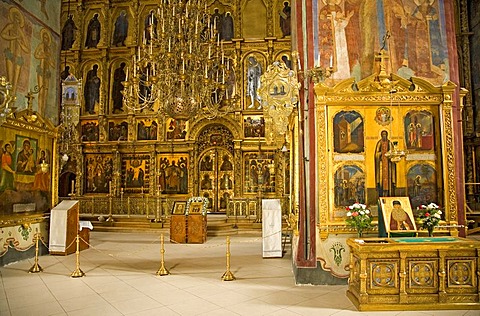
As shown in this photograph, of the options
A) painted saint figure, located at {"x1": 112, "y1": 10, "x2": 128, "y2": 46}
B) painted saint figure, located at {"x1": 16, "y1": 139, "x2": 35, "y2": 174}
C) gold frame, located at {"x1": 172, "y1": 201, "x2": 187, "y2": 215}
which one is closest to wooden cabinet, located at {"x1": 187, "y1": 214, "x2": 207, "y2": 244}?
gold frame, located at {"x1": 172, "y1": 201, "x2": 187, "y2": 215}

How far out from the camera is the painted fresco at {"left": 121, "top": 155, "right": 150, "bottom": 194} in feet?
61.4

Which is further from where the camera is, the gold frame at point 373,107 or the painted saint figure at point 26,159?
the painted saint figure at point 26,159

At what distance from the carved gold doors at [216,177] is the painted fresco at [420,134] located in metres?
12.3

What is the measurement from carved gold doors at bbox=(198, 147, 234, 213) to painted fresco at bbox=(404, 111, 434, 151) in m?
12.3

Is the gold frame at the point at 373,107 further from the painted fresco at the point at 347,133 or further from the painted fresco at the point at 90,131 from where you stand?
the painted fresco at the point at 90,131

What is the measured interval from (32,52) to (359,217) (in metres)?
9.11

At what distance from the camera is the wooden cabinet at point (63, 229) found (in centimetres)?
979

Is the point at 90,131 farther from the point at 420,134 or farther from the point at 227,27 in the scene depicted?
the point at 420,134

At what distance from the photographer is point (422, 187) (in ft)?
22.1

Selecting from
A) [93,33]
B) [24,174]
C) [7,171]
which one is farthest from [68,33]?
[7,171]

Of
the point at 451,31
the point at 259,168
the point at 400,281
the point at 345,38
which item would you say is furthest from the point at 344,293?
the point at 259,168

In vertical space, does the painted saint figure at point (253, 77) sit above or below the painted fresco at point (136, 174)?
above

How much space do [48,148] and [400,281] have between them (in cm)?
921

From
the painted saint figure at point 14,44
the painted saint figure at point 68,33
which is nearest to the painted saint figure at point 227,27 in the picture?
the painted saint figure at point 68,33
